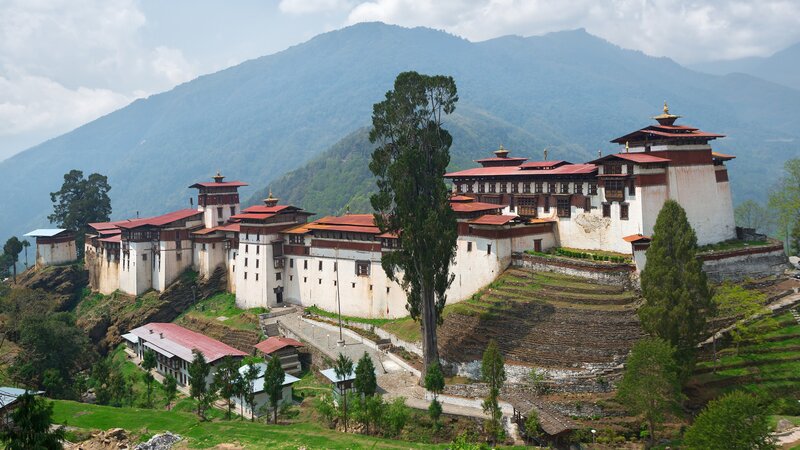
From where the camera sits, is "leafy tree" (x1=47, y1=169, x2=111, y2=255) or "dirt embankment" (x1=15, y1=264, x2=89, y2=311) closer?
"dirt embankment" (x1=15, y1=264, x2=89, y2=311)

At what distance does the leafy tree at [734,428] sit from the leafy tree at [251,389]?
81.3 feet

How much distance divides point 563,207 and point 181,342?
3471 cm

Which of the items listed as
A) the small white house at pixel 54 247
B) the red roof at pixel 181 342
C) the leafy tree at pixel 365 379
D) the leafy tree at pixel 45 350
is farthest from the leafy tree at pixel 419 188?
the small white house at pixel 54 247

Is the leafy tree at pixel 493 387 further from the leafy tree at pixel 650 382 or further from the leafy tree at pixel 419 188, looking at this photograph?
the leafy tree at pixel 419 188

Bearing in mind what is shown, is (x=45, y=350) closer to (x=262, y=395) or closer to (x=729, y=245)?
(x=262, y=395)

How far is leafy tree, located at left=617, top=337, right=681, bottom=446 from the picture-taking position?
32.9m

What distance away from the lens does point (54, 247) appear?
3420 inches

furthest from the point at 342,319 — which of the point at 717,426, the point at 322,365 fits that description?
the point at 717,426

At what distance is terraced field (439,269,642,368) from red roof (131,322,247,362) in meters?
18.4

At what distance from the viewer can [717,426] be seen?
26.4 metres

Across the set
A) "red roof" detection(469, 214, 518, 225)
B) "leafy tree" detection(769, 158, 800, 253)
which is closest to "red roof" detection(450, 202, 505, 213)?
"red roof" detection(469, 214, 518, 225)

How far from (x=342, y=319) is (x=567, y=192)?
72.0 ft

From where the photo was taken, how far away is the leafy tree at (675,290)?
35844 mm

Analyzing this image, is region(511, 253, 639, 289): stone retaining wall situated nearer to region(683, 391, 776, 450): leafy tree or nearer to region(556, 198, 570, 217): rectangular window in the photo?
region(556, 198, 570, 217): rectangular window
